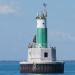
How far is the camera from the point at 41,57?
88.1 metres

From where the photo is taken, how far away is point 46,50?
87688 millimetres

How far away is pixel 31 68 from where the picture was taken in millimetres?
87875

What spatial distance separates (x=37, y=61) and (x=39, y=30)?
4339 millimetres

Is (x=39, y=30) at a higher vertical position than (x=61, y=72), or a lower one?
higher

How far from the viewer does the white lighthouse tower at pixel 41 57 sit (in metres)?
87.4

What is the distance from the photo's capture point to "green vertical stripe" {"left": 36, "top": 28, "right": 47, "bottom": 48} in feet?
289

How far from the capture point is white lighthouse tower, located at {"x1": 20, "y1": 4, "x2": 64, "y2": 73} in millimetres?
87375

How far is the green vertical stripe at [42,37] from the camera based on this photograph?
8812cm

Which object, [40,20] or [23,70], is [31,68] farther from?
[40,20]

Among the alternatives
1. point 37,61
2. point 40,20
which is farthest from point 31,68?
point 40,20

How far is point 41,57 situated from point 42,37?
2804mm

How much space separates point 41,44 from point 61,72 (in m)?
4.83

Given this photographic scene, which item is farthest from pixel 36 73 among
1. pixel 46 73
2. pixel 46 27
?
pixel 46 27

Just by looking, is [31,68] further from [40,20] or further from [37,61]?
[40,20]
